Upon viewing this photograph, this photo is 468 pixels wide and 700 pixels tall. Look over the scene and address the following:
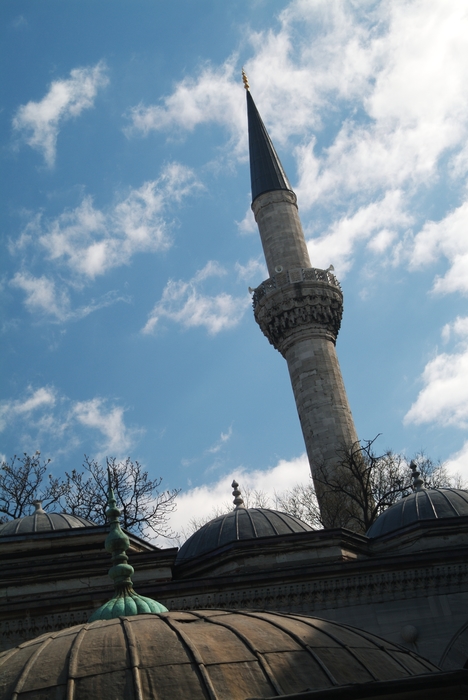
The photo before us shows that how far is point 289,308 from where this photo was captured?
2261cm

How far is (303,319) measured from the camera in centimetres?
2262

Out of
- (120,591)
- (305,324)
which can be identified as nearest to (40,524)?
(120,591)

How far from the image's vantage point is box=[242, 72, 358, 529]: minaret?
20828 mm

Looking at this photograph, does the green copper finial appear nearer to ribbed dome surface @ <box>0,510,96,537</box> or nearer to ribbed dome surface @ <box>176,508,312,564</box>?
ribbed dome surface @ <box>176,508,312,564</box>

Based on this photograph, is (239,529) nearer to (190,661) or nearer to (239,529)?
(239,529)

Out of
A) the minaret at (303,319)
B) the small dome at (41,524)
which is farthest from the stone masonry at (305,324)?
the small dome at (41,524)

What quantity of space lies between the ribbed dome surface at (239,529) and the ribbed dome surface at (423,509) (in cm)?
149

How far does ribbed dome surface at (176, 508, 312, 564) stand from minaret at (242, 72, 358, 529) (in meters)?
7.05

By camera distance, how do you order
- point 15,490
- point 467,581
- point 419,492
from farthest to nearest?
point 15,490, point 419,492, point 467,581

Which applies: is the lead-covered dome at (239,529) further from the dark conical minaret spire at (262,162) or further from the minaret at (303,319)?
the dark conical minaret spire at (262,162)

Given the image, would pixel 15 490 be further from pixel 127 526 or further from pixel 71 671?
pixel 71 671

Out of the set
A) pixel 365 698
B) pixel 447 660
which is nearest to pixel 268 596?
pixel 447 660

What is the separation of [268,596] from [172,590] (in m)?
1.26

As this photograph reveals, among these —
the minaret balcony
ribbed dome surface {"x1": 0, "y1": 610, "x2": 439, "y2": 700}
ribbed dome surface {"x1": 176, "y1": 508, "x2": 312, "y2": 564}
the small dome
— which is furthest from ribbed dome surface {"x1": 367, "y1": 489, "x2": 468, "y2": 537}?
ribbed dome surface {"x1": 0, "y1": 610, "x2": 439, "y2": 700}
